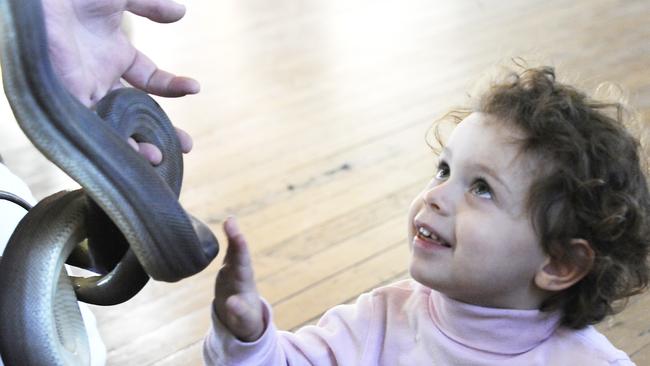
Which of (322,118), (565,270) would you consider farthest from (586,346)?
(322,118)

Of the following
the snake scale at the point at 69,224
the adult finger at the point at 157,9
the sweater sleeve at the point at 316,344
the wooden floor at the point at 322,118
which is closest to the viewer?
the snake scale at the point at 69,224

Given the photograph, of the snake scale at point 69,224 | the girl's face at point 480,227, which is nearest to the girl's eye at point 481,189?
the girl's face at point 480,227

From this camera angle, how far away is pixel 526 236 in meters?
1.14

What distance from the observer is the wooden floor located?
2.03 m

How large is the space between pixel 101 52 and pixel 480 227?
531 mm

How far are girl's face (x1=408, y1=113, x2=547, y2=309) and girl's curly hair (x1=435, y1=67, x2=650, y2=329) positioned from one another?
17mm

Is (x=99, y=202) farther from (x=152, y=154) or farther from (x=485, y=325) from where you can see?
(x=485, y=325)

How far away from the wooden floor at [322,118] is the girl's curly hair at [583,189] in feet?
1.13

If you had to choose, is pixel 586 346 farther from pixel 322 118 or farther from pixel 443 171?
pixel 322 118

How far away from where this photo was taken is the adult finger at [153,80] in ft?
4.52

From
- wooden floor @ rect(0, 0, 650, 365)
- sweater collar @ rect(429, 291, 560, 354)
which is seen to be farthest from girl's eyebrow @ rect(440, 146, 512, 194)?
wooden floor @ rect(0, 0, 650, 365)

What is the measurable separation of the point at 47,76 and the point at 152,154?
0.27m

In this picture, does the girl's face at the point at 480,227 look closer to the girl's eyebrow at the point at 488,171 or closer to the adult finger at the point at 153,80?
the girl's eyebrow at the point at 488,171

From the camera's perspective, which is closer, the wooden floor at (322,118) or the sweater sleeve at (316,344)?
the sweater sleeve at (316,344)
